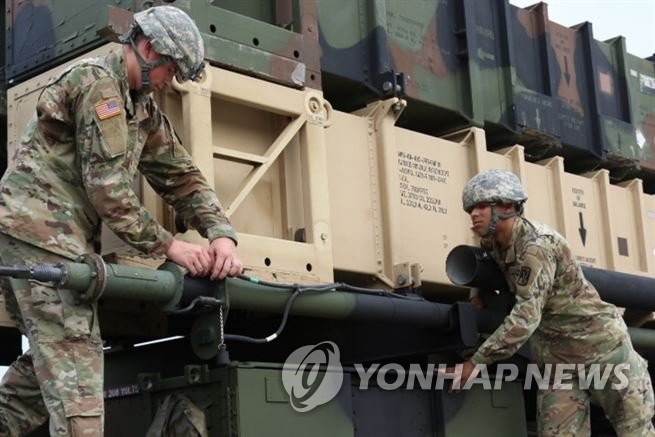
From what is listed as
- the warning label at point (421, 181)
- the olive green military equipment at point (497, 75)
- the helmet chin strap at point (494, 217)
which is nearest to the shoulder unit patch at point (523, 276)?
the helmet chin strap at point (494, 217)

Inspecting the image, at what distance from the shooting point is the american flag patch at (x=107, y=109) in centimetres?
405

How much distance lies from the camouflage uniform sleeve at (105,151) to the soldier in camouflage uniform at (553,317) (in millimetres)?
1836

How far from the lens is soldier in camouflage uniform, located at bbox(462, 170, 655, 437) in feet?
17.3

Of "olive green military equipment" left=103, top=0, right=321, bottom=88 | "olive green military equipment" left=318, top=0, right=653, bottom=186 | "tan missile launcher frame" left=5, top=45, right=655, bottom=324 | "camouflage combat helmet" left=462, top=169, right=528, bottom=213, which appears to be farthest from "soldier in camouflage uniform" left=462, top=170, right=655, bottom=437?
"olive green military equipment" left=103, top=0, right=321, bottom=88

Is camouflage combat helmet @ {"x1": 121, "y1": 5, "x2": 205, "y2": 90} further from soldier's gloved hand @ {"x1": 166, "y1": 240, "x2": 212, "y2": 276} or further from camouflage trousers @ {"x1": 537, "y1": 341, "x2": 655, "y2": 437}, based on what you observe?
camouflage trousers @ {"x1": 537, "y1": 341, "x2": 655, "y2": 437}

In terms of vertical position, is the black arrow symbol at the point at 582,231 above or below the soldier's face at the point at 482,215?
above

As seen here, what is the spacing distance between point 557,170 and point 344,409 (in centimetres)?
253

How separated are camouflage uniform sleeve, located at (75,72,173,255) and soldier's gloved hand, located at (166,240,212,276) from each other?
0.24m

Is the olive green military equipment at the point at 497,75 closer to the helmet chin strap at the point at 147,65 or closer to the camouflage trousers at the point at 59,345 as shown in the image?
the helmet chin strap at the point at 147,65

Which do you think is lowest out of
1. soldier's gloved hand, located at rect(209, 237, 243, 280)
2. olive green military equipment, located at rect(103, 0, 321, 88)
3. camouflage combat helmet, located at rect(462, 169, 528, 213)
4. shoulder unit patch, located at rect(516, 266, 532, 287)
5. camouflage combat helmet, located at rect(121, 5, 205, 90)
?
soldier's gloved hand, located at rect(209, 237, 243, 280)

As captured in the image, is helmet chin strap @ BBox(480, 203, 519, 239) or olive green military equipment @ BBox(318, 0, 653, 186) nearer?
helmet chin strap @ BBox(480, 203, 519, 239)

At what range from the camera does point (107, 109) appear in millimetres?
4055

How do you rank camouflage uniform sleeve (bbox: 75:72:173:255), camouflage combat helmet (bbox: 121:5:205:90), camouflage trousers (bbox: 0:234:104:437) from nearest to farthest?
1. camouflage trousers (bbox: 0:234:104:437)
2. camouflage uniform sleeve (bbox: 75:72:173:255)
3. camouflage combat helmet (bbox: 121:5:205:90)

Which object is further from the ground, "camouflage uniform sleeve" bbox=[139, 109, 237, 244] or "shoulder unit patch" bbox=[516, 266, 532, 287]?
"camouflage uniform sleeve" bbox=[139, 109, 237, 244]
